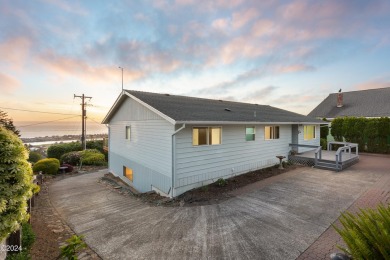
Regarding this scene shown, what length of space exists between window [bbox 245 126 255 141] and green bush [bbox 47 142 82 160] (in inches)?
811

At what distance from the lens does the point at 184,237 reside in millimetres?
5105

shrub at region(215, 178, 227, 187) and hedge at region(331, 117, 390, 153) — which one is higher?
hedge at region(331, 117, 390, 153)

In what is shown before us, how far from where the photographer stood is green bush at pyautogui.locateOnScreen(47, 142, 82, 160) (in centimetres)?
2075

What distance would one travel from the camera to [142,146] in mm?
11062

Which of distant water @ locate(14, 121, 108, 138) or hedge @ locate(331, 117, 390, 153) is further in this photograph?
distant water @ locate(14, 121, 108, 138)

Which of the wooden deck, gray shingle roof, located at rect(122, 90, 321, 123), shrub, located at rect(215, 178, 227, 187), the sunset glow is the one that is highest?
the sunset glow

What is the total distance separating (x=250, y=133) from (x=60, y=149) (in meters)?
21.5

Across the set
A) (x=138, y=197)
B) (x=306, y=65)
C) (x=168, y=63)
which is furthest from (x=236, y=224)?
(x=306, y=65)

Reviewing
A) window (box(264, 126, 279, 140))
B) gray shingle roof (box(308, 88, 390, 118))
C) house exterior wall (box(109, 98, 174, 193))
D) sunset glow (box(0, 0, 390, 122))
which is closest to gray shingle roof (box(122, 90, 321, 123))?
house exterior wall (box(109, 98, 174, 193))

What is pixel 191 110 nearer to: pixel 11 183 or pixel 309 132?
pixel 11 183

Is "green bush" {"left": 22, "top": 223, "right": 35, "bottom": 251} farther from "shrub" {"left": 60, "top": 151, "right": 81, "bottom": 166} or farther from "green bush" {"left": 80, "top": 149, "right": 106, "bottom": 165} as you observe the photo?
"shrub" {"left": 60, "top": 151, "right": 81, "bottom": 166}

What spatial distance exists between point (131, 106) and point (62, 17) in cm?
607

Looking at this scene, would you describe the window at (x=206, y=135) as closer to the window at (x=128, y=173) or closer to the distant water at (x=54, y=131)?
the window at (x=128, y=173)

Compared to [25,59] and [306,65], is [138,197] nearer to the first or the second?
[25,59]
